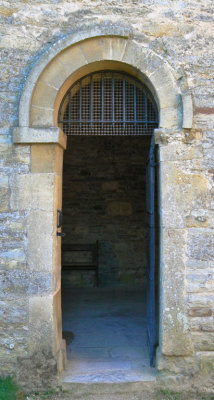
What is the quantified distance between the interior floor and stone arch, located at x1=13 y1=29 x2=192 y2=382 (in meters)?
0.39

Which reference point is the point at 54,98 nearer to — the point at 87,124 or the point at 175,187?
the point at 87,124

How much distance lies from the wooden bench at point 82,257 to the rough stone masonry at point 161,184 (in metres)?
3.70

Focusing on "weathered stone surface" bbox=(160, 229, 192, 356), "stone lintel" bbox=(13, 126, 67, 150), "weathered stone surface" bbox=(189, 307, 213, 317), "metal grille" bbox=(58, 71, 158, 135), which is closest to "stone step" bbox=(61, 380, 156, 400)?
"weathered stone surface" bbox=(160, 229, 192, 356)

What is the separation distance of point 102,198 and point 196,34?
14.1 ft

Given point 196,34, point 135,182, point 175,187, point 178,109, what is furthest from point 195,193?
point 135,182

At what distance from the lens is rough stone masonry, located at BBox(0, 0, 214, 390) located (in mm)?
3166

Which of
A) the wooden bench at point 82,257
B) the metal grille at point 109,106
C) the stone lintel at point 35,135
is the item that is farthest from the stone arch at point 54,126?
the wooden bench at point 82,257

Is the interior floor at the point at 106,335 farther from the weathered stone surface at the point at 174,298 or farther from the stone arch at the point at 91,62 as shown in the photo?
the stone arch at the point at 91,62

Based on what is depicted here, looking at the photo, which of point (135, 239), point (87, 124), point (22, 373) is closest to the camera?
point (22, 373)

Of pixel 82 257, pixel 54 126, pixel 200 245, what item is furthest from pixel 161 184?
pixel 82 257

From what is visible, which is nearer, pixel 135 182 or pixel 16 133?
pixel 16 133

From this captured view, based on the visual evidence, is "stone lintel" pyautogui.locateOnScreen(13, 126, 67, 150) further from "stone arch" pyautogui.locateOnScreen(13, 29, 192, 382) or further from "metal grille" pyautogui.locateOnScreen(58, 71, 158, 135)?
"metal grille" pyautogui.locateOnScreen(58, 71, 158, 135)

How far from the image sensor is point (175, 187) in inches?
127

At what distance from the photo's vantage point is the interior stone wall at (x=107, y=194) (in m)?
7.13
